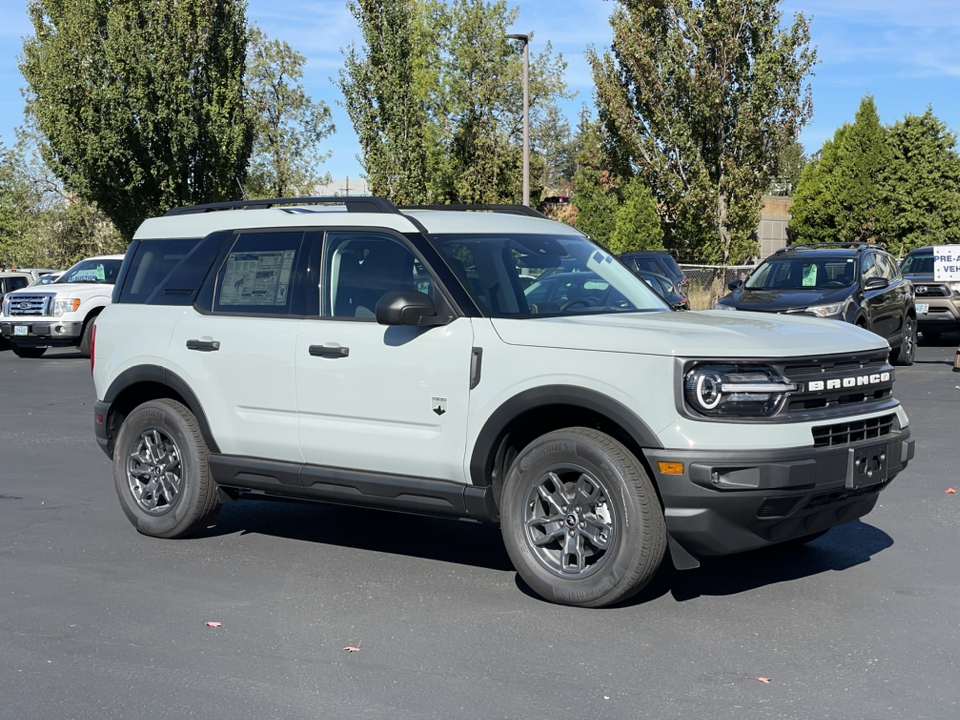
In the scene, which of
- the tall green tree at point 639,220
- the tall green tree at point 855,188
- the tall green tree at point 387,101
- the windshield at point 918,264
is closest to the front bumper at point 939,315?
the windshield at point 918,264

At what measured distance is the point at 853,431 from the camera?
18.2 feet

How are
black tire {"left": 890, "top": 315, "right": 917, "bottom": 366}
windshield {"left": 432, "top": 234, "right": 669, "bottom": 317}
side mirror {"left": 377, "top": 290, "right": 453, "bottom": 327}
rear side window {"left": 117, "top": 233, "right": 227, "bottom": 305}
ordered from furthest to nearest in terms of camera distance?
black tire {"left": 890, "top": 315, "right": 917, "bottom": 366}
rear side window {"left": 117, "top": 233, "right": 227, "bottom": 305}
windshield {"left": 432, "top": 234, "right": 669, "bottom": 317}
side mirror {"left": 377, "top": 290, "right": 453, "bottom": 327}

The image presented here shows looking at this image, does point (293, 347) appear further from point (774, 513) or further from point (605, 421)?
point (774, 513)

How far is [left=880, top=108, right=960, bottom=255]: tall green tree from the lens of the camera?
165 feet

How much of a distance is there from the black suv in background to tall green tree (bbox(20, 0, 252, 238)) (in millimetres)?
29060

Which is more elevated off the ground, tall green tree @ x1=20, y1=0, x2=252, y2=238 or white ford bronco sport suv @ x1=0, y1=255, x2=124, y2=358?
tall green tree @ x1=20, y1=0, x2=252, y2=238

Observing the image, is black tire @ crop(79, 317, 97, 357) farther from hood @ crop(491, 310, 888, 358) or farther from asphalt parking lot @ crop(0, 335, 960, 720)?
hood @ crop(491, 310, 888, 358)

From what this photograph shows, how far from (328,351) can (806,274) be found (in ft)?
40.9

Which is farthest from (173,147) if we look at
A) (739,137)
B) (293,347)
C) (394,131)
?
(293,347)

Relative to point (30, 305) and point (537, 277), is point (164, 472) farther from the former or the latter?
point (30, 305)

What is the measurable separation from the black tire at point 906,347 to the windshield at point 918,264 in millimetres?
4836

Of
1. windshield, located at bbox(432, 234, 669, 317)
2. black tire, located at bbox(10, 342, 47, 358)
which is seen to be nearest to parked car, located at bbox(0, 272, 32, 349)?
black tire, located at bbox(10, 342, 47, 358)

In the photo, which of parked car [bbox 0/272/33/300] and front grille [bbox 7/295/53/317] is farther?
parked car [bbox 0/272/33/300]

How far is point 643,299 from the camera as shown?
681 cm
